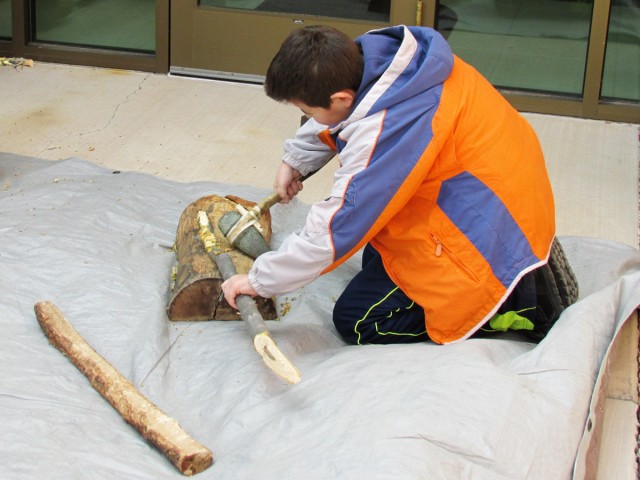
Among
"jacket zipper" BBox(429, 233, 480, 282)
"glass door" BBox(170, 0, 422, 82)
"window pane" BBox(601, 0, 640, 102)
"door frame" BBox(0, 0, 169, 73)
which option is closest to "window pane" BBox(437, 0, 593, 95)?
"window pane" BBox(601, 0, 640, 102)

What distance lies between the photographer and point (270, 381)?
108 inches

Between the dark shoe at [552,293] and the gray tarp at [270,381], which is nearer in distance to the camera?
the gray tarp at [270,381]

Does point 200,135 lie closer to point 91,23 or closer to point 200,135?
point 200,135

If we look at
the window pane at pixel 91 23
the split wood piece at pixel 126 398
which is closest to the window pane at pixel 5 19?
the window pane at pixel 91 23

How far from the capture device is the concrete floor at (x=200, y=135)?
4.39 m

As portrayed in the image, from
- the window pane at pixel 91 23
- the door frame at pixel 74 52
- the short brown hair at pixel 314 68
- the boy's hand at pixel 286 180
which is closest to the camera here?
the short brown hair at pixel 314 68

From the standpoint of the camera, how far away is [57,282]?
327 cm

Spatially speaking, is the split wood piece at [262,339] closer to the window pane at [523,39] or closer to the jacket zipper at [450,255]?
the jacket zipper at [450,255]

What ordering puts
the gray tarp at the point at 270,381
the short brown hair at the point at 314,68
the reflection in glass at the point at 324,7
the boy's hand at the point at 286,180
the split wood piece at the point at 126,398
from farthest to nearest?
the reflection in glass at the point at 324,7 < the boy's hand at the point at 286,180 < the short brown hair at the point at 314,68 < the split wood piece at the point at 126,398 < the gray tarp at the point at 270,381

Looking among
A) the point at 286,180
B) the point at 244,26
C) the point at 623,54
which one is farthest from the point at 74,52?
the point at 623,54

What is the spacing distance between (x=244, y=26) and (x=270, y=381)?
10.9 ft

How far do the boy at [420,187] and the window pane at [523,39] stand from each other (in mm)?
2446

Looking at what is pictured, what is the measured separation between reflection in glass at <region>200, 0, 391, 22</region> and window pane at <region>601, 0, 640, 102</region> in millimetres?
1220

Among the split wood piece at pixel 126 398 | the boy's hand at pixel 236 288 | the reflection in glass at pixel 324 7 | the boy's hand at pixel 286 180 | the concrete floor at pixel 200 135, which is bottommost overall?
the concrete floor at pixel 200 135
